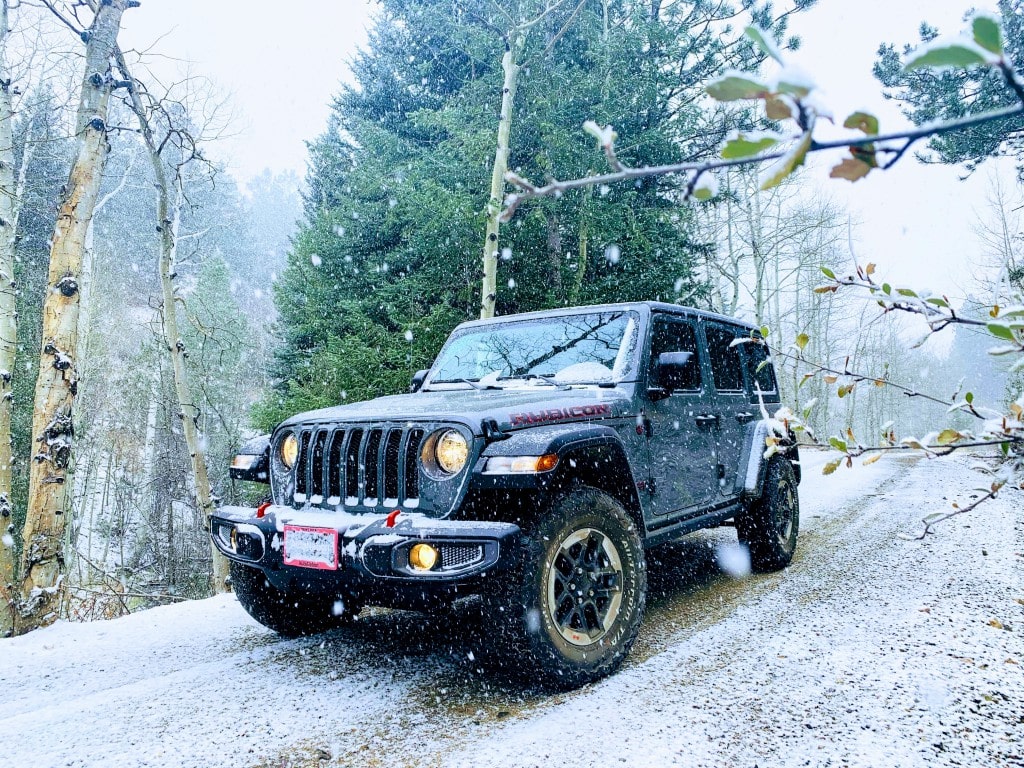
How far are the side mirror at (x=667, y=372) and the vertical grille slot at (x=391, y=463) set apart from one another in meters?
1.59

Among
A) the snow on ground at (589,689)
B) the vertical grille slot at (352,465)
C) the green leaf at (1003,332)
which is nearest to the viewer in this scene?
the green leaf at (1003,332)

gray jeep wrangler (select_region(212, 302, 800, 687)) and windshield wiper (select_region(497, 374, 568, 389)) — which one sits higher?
windshield wiper (select_region(497, 374, 568, 389))

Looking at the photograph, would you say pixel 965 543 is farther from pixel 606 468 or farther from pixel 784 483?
pixel 606 468

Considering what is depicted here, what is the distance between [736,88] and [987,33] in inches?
11.4

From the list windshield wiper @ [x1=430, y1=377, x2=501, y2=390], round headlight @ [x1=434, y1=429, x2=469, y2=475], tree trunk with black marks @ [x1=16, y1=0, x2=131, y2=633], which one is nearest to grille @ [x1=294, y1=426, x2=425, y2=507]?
round headlight @ [x1=434, y1=429, x2=469, y2=475]

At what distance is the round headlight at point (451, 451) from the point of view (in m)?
3.09

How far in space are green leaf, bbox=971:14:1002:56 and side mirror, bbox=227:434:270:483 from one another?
3.83 m

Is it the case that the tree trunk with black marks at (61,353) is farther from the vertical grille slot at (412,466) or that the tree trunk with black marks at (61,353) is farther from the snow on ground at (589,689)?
the vertical grille slot at (412,466)

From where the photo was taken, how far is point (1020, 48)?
11.6 m

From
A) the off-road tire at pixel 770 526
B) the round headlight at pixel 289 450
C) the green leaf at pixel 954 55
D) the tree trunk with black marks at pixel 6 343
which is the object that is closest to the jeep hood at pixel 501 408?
the round headlight at pixel 289 450

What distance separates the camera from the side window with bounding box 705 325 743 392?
5.04 m

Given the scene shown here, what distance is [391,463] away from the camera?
3256 millimetres

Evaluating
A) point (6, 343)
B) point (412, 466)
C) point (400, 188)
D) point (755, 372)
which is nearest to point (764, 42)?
point (412, 466)

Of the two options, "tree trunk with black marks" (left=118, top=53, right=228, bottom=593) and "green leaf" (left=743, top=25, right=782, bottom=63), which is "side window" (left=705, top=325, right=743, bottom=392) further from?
"tree trunk with black marks" (left=118, top=53, right=228, bottom=593)
